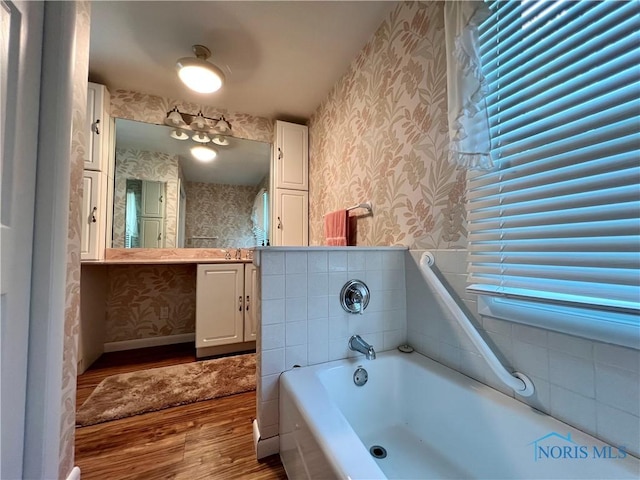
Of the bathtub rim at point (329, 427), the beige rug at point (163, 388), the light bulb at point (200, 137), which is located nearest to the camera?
the bathtub rim at point (329, 427)

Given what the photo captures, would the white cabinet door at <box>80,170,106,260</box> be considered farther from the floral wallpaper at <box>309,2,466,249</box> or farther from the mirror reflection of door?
the floral wallpaper at <box>309,2,466,249</box>

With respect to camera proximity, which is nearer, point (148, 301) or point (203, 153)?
point (148, 301)

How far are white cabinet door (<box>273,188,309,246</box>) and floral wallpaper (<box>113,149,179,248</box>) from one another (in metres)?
1.01

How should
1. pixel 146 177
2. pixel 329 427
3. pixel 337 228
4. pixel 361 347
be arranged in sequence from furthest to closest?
pixel 146 177 < pixel 337 228 < pixel 361 347 < pixel 329 427

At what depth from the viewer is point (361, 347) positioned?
119 cm

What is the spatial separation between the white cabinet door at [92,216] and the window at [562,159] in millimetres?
2667

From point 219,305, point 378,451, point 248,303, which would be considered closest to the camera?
point 378,451

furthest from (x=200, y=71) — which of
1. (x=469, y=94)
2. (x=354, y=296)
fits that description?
(x=354, y=296)

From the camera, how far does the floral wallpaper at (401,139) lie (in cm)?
121

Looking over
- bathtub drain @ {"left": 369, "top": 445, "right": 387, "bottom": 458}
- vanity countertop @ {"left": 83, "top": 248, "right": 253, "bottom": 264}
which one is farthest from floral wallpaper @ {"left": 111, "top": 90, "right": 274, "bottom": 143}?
bathtub drain @ {"left": 369, "top": 445, "right": 387, "bottom": 458}

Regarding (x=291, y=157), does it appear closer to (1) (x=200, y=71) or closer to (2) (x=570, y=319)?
(1) (x=200, y=71)

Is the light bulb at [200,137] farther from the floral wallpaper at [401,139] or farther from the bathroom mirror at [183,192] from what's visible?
the floral wallpaper at [401,139]

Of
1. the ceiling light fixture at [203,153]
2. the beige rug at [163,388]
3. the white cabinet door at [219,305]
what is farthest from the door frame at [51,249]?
the ceiling light fixture at [203,153]

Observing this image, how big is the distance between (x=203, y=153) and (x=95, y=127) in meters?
0.85
